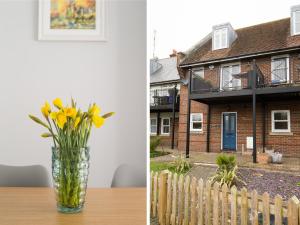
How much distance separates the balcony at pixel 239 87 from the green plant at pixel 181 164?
319mm

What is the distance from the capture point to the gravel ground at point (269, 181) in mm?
1504

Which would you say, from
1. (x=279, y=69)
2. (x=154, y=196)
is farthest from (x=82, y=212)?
(x=279, y=69)

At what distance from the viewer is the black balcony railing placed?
6.28ft

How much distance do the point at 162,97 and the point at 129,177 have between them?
58cm

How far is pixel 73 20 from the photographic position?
2.87 meters

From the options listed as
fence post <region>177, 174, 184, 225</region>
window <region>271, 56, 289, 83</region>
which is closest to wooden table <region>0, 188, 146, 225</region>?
fence post <region>177, 174, 184, 225</region>

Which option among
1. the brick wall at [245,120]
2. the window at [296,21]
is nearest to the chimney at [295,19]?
the window at [296,21]

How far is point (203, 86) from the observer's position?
1833mm

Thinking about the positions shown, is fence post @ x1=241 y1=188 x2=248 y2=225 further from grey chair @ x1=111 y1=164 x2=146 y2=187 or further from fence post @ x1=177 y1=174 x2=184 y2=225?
grey chair @ x1=111 y1=164 x2=146 y2=187

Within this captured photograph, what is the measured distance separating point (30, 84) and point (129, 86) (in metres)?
0.80

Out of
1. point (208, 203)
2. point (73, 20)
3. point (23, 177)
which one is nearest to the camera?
point (208, 203)

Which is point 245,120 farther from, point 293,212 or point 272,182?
point 293,212

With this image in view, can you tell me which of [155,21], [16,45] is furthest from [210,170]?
[16,45]

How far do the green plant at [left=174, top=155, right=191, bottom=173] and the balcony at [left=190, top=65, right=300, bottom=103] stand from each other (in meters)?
0.32
